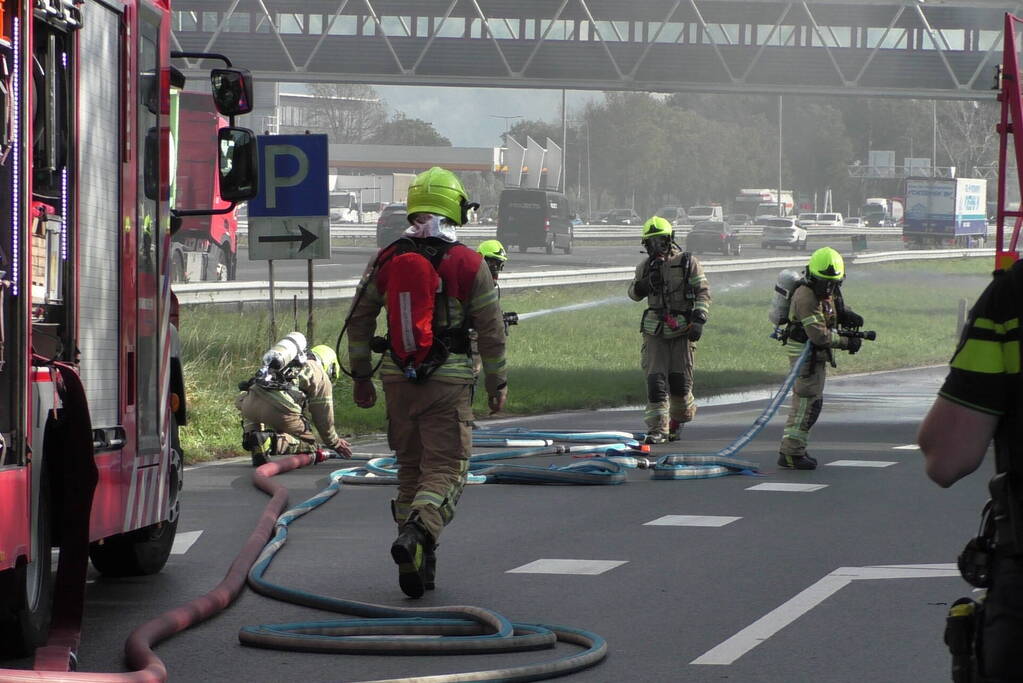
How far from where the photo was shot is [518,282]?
4056 cm

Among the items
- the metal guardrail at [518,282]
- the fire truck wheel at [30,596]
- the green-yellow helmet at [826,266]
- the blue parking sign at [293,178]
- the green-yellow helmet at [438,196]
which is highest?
the blue parking sign at [293,178]

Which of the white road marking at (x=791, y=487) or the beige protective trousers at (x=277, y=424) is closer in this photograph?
the white road marking at (x=791, y=487)

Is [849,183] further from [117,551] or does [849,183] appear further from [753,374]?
[117,551]

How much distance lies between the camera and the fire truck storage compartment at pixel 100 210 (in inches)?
266

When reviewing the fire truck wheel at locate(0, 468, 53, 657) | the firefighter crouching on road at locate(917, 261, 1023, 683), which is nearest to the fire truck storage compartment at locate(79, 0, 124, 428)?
the fire truck wheel at locate(0, 468, 53, 657)

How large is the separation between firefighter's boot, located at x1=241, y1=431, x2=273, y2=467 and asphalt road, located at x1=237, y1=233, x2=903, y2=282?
2406cm

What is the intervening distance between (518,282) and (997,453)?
122ft

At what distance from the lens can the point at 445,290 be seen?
8.27 m

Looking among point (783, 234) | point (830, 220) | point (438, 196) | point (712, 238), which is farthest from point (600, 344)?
point (830, 220)

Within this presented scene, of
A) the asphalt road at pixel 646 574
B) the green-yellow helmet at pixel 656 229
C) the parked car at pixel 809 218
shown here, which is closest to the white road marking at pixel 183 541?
the asphalt road at pixel 646 574

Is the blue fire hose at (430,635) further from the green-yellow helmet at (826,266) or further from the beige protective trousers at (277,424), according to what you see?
the green-yellow helmet at (826,266)

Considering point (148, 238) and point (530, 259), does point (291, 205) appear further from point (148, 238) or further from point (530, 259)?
point (530, 259)

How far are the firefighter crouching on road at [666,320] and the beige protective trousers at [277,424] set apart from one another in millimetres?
3164

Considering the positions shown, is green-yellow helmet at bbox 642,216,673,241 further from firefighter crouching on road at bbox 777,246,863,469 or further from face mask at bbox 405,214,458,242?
face mask at bbox 405,214,458,242
